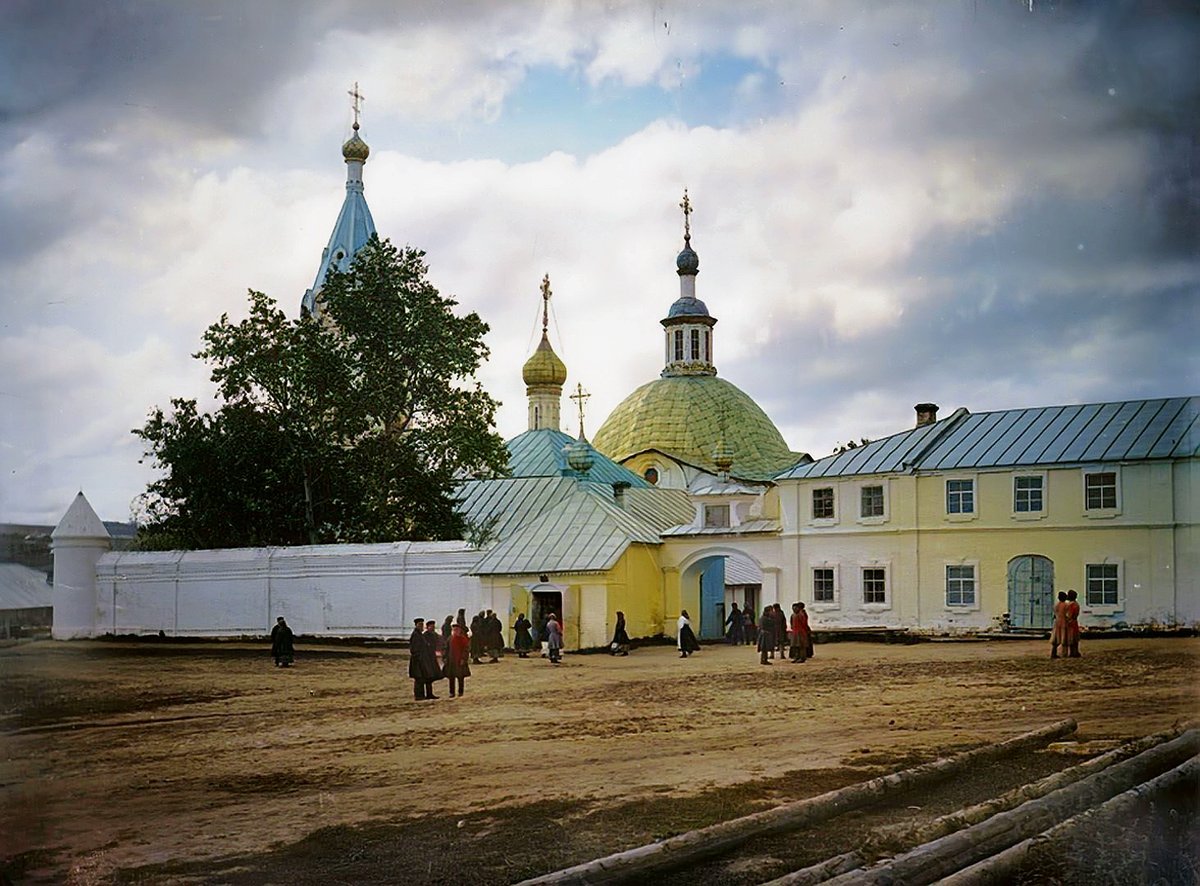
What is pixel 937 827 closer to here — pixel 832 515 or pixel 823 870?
pixel 823 870

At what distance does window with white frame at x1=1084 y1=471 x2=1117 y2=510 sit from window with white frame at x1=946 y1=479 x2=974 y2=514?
0.35m

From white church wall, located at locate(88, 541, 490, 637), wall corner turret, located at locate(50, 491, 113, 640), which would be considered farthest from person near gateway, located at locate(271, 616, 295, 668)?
wall corner turret, located at locate(50, 491, 113, 640)

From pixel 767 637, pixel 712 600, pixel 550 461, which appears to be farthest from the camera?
pixel 550 461

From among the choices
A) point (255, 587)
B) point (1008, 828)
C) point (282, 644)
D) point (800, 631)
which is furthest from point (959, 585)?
point (255, 587)

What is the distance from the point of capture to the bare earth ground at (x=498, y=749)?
3758mm

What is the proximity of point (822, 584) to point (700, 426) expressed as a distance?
2.42 feet

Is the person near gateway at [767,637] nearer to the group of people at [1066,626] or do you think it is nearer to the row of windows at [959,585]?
the row of windows at [959,585]

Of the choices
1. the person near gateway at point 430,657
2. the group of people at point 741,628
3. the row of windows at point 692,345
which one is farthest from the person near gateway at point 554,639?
the row of windows at point 692,345

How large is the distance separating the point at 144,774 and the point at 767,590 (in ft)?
6.96

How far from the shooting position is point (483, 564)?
459cm

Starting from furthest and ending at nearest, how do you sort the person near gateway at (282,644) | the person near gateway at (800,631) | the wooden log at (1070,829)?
the person near gateway at (282,644) → the person near gateway at (800,631) → the wooden log at (1070,829)

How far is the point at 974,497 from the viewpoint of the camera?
413 centimetres

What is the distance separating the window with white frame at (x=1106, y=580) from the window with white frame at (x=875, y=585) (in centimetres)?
64

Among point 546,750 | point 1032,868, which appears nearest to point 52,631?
point 546,750
